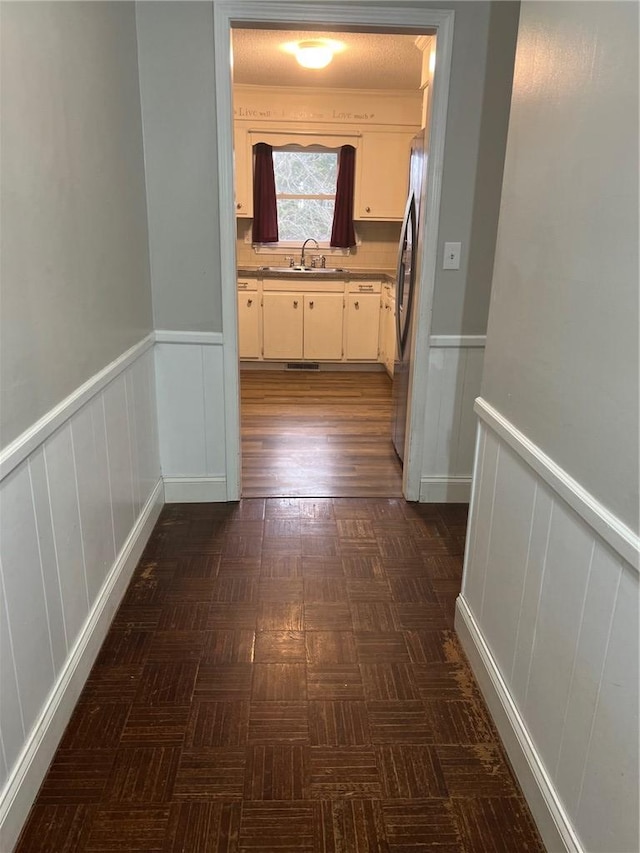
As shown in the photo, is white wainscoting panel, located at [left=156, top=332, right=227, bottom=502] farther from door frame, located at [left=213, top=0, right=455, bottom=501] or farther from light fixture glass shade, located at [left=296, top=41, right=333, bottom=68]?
light fixture glass shade, located at [left=296, top=41, right=333, bottom=68]

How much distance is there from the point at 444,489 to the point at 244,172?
12.4 ft

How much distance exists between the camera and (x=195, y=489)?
10.0ft

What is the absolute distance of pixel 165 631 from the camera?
2.07 m

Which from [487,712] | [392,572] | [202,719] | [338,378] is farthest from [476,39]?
[338,378]

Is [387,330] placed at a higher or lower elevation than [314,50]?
lower

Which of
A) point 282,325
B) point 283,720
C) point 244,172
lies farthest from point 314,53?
point 283,720

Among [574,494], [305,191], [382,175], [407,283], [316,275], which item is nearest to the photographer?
[574,494]

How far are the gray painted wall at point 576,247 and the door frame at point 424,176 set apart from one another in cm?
112

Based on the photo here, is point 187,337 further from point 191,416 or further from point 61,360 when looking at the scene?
point 61,360

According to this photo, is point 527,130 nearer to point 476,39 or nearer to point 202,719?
point 476,39

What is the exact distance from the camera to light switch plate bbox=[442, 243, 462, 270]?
Answer: 2758 mm

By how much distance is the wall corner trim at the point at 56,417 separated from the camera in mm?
1308

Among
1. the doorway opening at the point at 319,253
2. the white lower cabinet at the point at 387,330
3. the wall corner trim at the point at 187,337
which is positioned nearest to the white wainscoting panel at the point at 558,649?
the wall corner trim at the point at 187,337

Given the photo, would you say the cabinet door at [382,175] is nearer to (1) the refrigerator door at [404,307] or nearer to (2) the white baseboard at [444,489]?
(1) the refrigerator door at [404,307]
